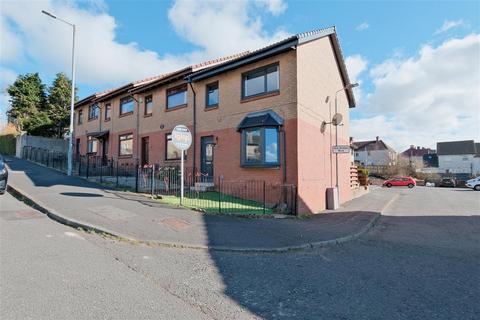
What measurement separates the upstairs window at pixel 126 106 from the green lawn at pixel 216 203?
1017 cm

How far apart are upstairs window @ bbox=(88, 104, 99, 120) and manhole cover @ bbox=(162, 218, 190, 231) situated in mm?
18504

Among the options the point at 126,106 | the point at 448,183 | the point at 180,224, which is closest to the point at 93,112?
the point at 126,106

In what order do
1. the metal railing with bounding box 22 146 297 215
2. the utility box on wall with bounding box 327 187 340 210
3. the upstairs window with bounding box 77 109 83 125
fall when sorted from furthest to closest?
the upstairs window with bounding box 77 109 83 125 < the utility box on wall with bounding box 327 187 340 210 < the metal railing with bounding box 22 146 297 215

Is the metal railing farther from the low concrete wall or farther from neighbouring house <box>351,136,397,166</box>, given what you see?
neighbouring house <box>351,136,397,166</box>

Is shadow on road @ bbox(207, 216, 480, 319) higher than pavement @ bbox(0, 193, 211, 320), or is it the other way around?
pavement @ bbox(0, 193, 211, 320)

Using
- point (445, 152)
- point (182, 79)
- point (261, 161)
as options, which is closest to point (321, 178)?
point (261, 161)

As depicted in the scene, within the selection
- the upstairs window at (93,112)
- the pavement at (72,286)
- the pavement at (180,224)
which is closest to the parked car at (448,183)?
the pavement at (180,224)

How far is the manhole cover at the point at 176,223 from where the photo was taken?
7.46m

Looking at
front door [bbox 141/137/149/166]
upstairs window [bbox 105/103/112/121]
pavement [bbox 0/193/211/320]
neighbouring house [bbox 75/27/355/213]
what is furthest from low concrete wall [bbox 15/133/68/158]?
pavement [bbox 0/193/211/320]

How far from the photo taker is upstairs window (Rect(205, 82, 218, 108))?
14.3 metres

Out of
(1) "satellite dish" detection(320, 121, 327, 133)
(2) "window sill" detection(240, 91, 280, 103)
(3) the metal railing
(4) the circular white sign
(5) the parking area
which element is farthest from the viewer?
(1) "satellite dish" detection(320, 121, 327, 133)

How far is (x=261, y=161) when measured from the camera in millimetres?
11766

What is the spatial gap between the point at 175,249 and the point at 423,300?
172 inches

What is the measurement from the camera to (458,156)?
69688 mm
